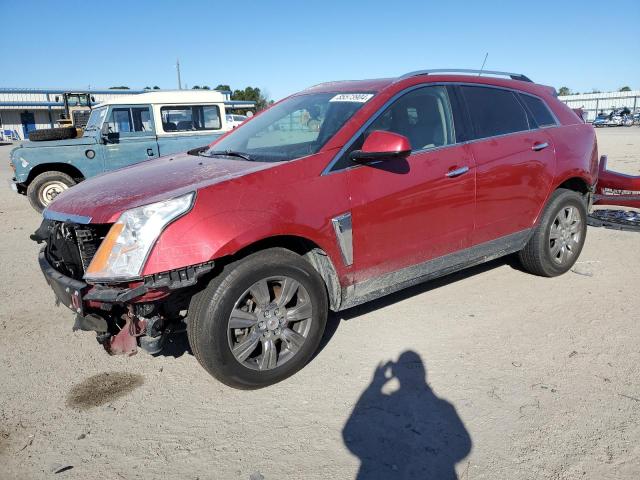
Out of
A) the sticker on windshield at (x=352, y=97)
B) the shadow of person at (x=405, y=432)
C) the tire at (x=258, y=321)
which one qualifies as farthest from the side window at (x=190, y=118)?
the shadow of person at (x=405, y=432)

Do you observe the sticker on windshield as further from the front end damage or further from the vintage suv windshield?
the front end damage

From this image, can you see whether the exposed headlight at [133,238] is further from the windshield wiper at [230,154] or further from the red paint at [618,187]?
the red paint at [618,187]

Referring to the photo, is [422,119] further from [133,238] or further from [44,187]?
[44,187]

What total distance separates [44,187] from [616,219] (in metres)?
9.59

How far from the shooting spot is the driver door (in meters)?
3.24

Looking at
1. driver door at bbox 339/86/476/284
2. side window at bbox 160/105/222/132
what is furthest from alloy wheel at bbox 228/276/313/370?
side window at bbox 160/105/222/132

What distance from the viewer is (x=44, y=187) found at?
907cm

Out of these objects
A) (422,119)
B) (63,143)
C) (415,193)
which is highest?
(63,143)

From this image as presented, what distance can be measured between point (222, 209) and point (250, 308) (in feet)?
2.10

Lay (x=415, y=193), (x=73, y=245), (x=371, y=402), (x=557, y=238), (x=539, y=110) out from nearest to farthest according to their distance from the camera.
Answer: (x=371, y=402), (x=73, y=245), (x=415, y=193), (x=539, y=110), (x=557, y=238)

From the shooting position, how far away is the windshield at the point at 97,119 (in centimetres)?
911

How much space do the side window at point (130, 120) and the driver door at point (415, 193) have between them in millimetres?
6958

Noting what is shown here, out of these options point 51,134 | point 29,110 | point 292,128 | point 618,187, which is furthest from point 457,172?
point 29,110

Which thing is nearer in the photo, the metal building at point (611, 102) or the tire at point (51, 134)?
the tire at point (51, 134)
